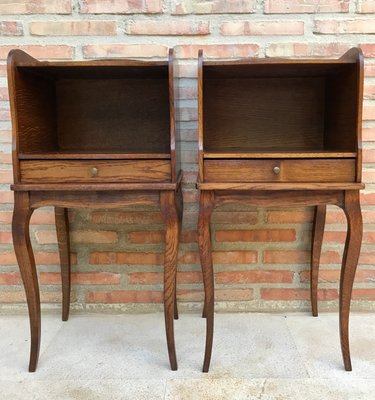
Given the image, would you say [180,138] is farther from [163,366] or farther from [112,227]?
[163,366]

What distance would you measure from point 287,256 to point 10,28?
1647 mm

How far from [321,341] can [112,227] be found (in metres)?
1.07

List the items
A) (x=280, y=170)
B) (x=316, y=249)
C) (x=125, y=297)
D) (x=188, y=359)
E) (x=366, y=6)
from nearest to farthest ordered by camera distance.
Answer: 1. (x=280, y=170)
2. (x=188, y=359)
3. (x=366, y=6)
4. (x=316, y=249)
5. (x=125, y=297)

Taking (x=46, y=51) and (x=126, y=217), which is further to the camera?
(x=126, y=217)

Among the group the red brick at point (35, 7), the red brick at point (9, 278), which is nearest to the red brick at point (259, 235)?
the red brick at point (9, 278)

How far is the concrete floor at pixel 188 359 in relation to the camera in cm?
148

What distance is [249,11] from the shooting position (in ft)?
6.15

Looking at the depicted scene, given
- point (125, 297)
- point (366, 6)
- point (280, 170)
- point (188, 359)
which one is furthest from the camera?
point (125, 297)

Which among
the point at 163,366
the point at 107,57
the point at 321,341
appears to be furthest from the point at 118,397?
the point at 107,57

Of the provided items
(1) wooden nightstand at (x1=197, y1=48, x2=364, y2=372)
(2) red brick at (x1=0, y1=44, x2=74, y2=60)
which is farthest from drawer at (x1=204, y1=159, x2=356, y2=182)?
(2) red brick at (x1=0, y1=44, x2=74, y2=60)

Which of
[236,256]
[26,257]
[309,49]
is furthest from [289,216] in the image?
[26,257]

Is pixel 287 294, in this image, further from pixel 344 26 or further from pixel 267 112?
pixel 344 26

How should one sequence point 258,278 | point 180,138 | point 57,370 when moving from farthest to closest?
point 258,278 < point 180,138 < point 57,370

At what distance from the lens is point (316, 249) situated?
1994mm
